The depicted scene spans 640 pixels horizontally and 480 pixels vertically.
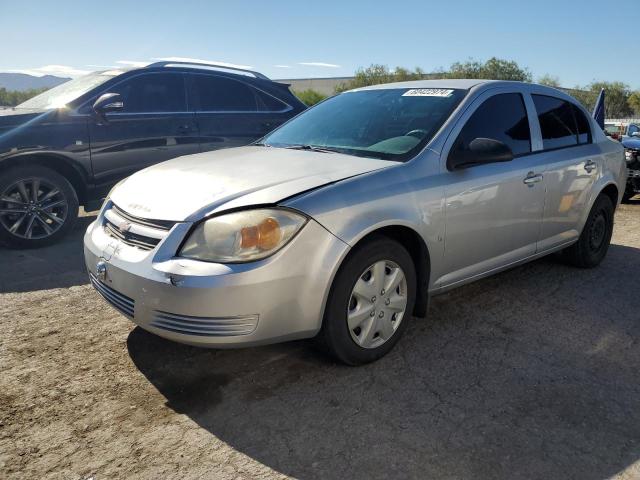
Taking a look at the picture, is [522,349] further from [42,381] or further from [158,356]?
[42,381]

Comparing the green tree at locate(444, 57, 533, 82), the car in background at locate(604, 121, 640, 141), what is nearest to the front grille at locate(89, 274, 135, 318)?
the car in background at locate(604, 121, 640, 141)

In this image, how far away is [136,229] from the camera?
287cm

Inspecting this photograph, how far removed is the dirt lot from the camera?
2.31 meters

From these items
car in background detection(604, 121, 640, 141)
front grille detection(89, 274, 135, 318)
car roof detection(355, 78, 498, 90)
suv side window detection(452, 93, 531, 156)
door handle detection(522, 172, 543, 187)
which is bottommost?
front grille detection(89, 274, 135, 318)

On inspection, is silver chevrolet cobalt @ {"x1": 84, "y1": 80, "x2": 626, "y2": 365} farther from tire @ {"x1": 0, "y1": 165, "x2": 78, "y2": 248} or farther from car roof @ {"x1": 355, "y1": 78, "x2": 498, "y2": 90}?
tire @ {"x1": 0, "y1": 165, "x2": 78, "y2": 248}

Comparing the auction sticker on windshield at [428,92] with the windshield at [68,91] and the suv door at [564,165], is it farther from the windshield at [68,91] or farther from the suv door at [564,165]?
the windshield at [68,91]

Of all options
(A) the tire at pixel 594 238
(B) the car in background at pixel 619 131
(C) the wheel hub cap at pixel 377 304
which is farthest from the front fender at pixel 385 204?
(B) the car in background at pixel 619 131

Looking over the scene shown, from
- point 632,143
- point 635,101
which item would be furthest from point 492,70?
point 632,143

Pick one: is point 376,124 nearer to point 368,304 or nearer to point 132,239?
point 368,304

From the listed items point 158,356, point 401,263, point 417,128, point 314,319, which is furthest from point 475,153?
point 158,356

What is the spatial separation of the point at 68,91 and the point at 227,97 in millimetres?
1764

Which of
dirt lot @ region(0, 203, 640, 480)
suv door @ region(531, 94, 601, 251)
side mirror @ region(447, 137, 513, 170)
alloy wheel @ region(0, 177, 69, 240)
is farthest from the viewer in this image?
alloy wheel @ region(0, 177, 69, 240)

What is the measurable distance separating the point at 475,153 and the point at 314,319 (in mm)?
1473

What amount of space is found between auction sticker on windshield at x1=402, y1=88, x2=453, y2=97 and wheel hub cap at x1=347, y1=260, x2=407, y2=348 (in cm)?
137
